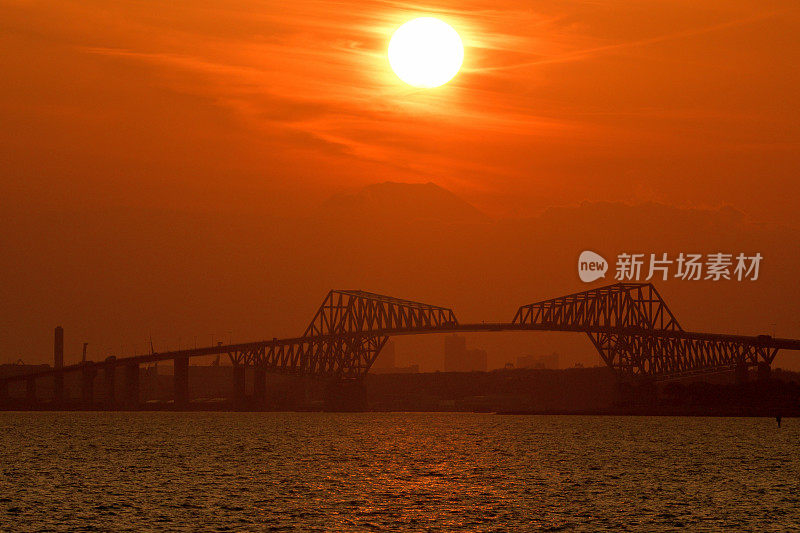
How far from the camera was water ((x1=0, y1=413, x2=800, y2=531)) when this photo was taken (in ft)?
218

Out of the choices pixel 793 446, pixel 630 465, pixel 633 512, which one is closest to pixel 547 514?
pixel 633 512

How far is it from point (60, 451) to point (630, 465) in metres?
61.4

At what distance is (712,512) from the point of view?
7175cm

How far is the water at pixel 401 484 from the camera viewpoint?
66562 millimetres

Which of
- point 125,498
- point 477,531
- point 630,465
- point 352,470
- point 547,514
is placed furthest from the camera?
point 630,465

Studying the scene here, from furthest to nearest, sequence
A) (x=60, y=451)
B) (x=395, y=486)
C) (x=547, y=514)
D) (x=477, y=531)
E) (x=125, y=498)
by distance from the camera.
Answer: (x=60, y=451), (x=395, y=486), (x=125, y=498), (x=547, y=514), (x=477, y=531)

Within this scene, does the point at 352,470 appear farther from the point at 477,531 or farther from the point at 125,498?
the point at 477,531

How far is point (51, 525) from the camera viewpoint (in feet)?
210

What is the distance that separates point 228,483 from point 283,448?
1915 inches

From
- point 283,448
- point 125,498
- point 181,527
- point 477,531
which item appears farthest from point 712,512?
point 283,448

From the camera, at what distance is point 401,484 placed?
87750 millimetres

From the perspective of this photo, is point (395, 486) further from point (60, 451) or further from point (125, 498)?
point (60, 451)

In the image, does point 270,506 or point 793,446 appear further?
point 793,446

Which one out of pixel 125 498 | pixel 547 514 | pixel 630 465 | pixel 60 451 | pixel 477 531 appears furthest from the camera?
pixel 60 451
